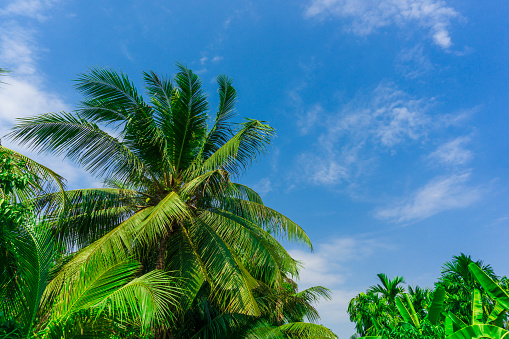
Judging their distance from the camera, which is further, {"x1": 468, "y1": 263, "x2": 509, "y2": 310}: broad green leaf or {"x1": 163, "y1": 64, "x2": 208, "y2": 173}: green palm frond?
{"x1": 163, "y1": 64, "x2": 208, "y2": 173}: green palm frond

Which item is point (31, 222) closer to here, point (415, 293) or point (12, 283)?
point (12, 283)

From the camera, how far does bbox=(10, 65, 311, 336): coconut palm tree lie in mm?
9352

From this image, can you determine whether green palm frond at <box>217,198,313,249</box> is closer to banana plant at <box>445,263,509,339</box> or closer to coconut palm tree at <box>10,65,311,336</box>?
coconut palm tree at <box>10,65,311,336</box>

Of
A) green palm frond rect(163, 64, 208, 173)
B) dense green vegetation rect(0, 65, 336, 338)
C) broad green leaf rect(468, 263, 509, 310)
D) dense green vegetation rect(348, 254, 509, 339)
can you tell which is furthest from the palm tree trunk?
broad green leaf rect(468, 263, 509, 310)

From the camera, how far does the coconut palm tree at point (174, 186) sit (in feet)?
30.7

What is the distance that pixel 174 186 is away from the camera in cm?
1058

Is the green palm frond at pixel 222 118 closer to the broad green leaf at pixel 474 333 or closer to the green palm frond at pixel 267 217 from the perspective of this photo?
the green palm frond at pixel 267 217

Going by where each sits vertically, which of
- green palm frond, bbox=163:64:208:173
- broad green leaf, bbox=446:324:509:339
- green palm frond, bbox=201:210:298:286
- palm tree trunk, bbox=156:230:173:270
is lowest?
broad green leaf, bbox=446:324:509:339

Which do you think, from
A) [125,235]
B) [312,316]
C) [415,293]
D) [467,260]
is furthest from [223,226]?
[415,293]

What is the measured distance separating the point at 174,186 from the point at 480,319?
30.1 ft

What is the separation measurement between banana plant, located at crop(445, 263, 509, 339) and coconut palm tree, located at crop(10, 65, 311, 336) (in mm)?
3940

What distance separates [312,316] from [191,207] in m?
7.24

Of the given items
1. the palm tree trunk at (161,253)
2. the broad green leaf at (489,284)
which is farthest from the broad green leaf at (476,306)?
the palm tree trunk at (161,253)

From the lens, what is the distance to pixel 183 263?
30.7ft
